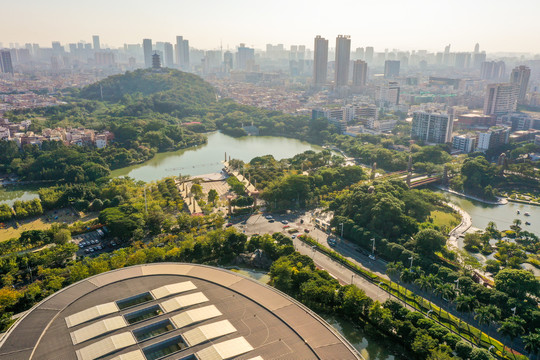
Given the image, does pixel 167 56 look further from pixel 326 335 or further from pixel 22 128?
pixel 326 335

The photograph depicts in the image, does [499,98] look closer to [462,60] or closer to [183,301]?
[183,301]

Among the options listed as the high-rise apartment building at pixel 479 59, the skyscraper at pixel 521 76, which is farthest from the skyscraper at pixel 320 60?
the high-rise apartment building at pixel 479 59

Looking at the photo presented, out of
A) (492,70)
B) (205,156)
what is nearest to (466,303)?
(205,156)

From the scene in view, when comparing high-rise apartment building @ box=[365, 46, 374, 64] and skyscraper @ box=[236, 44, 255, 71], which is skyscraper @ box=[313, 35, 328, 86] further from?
high-rise apartment building @ box=[365, 46, 374, 64]

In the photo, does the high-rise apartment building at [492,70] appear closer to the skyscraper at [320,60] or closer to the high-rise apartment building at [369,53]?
the skyscraper at [320,60]

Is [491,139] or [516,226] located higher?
[491,139]

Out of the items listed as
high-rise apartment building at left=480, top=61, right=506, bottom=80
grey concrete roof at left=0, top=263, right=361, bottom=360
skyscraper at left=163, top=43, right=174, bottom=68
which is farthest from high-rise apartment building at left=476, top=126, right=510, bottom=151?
skyscraper at left=163, top=43, right=174, bottom=68
